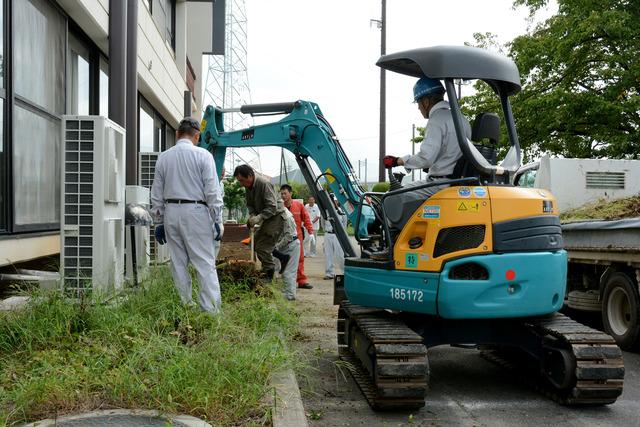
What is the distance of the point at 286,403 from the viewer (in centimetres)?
436

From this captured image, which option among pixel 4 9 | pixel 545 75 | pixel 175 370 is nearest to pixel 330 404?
pixel 175 370

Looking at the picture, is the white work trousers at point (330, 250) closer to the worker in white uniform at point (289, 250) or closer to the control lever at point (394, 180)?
the worker in white uniform at point (289, 250)

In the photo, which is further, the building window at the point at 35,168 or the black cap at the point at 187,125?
the building window at the point at 35,168

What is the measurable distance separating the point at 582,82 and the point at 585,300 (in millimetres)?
17516

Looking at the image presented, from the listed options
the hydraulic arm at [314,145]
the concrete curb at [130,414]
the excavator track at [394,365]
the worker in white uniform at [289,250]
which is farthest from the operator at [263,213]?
the concrete curb at [130,414]

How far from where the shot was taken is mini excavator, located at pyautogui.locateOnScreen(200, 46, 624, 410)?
505 centimetres

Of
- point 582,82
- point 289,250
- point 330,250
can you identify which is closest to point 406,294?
point 289,250

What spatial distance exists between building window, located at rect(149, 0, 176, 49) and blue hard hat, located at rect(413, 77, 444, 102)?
36.3ft

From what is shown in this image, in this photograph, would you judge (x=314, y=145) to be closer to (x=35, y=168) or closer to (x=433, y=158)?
(x=433, y=158)

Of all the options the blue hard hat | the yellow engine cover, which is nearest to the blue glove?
the yellow engine cover

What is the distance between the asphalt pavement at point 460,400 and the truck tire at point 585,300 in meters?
1.21

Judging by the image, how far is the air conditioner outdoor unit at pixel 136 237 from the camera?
7.39 metres

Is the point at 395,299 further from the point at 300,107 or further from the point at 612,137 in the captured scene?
the point at 612,137

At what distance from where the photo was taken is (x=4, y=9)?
6539 millimetres
